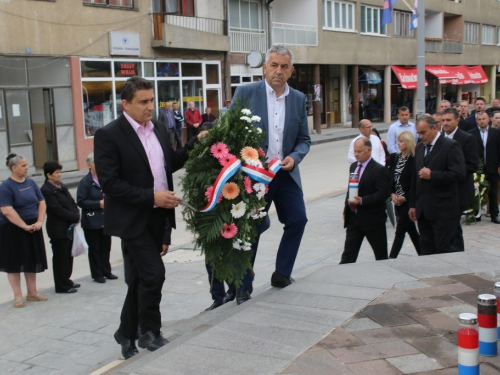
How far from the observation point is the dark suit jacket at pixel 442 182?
22.2 feet

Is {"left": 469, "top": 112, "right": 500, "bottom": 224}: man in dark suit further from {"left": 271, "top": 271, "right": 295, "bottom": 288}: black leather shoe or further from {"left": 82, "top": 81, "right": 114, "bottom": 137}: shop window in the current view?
{"left": 82, "top": 81, "right": 114, "bottom": 137}: shop window

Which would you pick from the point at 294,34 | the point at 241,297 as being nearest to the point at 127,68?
the point at 294,34

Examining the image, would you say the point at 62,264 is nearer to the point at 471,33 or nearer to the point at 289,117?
the point at 289,117

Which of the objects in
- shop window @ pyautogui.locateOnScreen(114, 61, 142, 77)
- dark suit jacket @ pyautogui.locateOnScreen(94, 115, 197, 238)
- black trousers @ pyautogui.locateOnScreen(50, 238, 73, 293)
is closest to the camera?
dark suit jacket @ pyautogui.locateOnScreen(94, 115, 197, 238)

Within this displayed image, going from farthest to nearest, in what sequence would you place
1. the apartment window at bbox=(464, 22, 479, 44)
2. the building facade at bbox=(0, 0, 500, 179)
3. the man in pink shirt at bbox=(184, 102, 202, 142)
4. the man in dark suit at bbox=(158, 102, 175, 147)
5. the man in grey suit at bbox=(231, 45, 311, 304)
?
the apartment window at bbox=(464, 22, 479, 44) < the man in pink shirt at bbox=(184, 102, 202, 142) < the man in dark suit at bbox=(158, 102, 175, 147) < the building facade at bbox=(0, 0, 500, 179) < the man in grey suit at bbox=(231, 45, 311, 304)

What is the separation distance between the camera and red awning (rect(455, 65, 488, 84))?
4922cm

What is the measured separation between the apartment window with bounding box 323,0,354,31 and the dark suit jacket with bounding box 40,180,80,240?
2834 cm

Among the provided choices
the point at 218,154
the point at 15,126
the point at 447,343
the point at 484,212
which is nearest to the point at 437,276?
the point at 447,343

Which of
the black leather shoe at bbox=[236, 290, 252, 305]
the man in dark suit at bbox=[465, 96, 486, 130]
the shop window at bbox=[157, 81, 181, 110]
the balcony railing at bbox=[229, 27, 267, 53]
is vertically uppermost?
the balcony railing at bbox=[229, 27, 267, 53]

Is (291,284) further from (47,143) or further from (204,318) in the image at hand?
(47,143)

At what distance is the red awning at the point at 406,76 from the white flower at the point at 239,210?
37.8 metres

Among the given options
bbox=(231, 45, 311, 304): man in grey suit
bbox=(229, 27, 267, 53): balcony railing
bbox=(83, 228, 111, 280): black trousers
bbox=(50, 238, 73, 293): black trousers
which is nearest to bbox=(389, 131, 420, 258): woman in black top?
bbox=(231, 45, 311, 304): man in grey suit

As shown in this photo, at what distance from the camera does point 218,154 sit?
4.90 metres

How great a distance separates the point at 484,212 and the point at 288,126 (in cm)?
741
